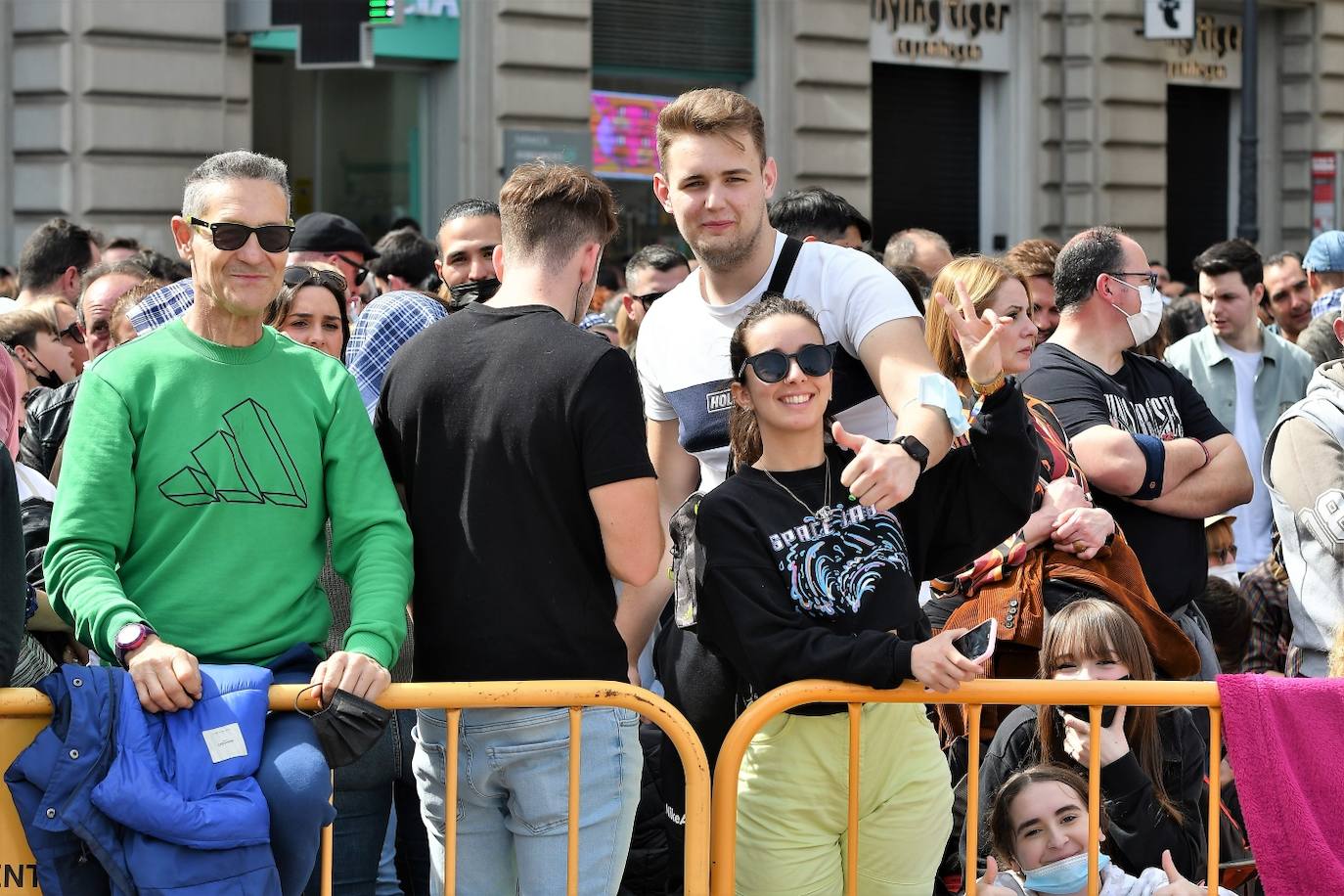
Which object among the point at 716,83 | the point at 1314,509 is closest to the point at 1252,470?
the point at 1314,509

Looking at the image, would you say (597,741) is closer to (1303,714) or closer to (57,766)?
(57,766)

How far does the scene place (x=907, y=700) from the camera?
3.66 m

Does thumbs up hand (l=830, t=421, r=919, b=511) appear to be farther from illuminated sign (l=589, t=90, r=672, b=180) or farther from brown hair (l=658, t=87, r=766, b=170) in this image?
illuminated sign (l=589, t=90, r=672, b=180)

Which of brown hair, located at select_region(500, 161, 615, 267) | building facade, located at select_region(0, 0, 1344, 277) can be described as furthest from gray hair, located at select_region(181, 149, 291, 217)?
building facade, located at select_region(0, 0, 1344, 277)

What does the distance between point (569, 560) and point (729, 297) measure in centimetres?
85

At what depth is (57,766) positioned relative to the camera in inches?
128

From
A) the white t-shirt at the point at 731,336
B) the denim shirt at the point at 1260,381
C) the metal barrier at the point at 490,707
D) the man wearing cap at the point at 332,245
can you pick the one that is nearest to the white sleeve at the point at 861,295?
the white t-shirt at the point at 731,336

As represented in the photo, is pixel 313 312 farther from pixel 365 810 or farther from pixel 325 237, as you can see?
pixel 325 237

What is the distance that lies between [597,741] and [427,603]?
0.47m

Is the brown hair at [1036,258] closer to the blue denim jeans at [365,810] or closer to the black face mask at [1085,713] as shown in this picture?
the black face mask at [1085,713]

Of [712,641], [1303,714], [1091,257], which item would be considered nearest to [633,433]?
[712,641]

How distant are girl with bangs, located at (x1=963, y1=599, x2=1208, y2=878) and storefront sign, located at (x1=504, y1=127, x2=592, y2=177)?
383 inches

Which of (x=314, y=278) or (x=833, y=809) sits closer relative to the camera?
(x=833, y=809)

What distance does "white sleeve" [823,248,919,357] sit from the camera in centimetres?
397
